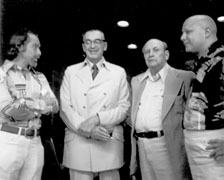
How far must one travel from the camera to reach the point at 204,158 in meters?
2.16

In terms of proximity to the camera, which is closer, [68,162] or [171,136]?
[171,136]

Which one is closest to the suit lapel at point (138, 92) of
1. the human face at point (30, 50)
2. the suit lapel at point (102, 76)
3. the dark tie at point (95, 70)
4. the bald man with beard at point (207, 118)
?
the suit lapel at point (102, 76)

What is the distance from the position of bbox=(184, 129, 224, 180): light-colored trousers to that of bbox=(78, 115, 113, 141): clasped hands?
739mm

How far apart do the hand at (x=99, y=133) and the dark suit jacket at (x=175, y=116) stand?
236 mm

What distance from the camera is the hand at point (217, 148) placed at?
82.9 inches

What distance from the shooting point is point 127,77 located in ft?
10.5

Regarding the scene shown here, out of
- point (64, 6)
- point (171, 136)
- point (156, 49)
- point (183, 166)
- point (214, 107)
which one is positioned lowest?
point (183, 166)

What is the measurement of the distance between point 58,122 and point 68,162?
409 mm

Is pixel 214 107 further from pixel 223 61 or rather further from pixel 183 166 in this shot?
pixel 183 166

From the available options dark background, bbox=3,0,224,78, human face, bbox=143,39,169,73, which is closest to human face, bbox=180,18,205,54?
human face, bbox=143,39,169,73

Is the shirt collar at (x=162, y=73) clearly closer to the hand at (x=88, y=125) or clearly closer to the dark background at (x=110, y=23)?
the dark background at (x=110, y=23)

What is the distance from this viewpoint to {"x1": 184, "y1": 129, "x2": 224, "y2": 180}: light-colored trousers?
7.00 feet

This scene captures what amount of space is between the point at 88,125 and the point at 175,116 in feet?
2.16

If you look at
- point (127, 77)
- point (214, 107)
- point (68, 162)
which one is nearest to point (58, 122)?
point (68, 162)
